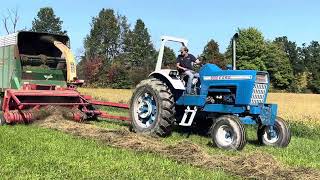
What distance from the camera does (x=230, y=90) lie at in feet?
34.4

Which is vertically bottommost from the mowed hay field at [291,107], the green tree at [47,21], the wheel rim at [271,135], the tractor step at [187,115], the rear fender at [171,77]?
the mowed hay field at [291,107]

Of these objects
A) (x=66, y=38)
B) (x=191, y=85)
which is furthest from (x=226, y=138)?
(x=66, y=38)

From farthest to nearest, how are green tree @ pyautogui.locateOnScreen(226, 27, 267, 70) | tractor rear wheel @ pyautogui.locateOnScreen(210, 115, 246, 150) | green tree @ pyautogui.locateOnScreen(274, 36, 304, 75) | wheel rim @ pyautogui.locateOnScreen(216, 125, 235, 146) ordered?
green tree @ pyautogui.locateOnScreen(274, 36, 304, 75) < green tree @ pyautogui.locateOnScreen(226, 27, 267, 70) < wheel rim @ pyautogui.locateOnScreen(216, 125, 235, 146) < tractor rear wheel @ pyautogui.locateOnScreen(210, 115, 246, 150)

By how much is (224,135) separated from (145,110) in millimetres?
2660

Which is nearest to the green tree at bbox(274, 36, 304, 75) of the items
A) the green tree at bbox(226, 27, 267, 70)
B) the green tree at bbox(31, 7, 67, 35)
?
the green tree at bbox(226, 27, 267, 70)

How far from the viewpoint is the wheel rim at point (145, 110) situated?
11.7 m

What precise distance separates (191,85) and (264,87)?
172 centimetres

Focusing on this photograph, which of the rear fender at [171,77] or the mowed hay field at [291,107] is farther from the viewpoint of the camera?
the mowed hay field at [291,107]

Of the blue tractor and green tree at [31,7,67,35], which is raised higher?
green tree at [31,7,67,35]

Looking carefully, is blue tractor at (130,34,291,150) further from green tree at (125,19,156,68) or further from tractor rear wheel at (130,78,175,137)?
green tree at (125,19,156,68)

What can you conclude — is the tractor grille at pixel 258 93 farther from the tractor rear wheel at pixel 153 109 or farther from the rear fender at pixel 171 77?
the tractor rear wheel at pixel 153 109

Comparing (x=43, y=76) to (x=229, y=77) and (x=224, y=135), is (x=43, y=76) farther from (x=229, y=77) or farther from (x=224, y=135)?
(x=224, y=135)

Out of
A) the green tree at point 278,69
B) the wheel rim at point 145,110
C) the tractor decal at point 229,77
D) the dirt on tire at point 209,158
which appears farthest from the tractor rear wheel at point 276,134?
the green tree at point 278,69

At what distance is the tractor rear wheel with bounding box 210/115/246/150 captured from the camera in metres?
9.38
